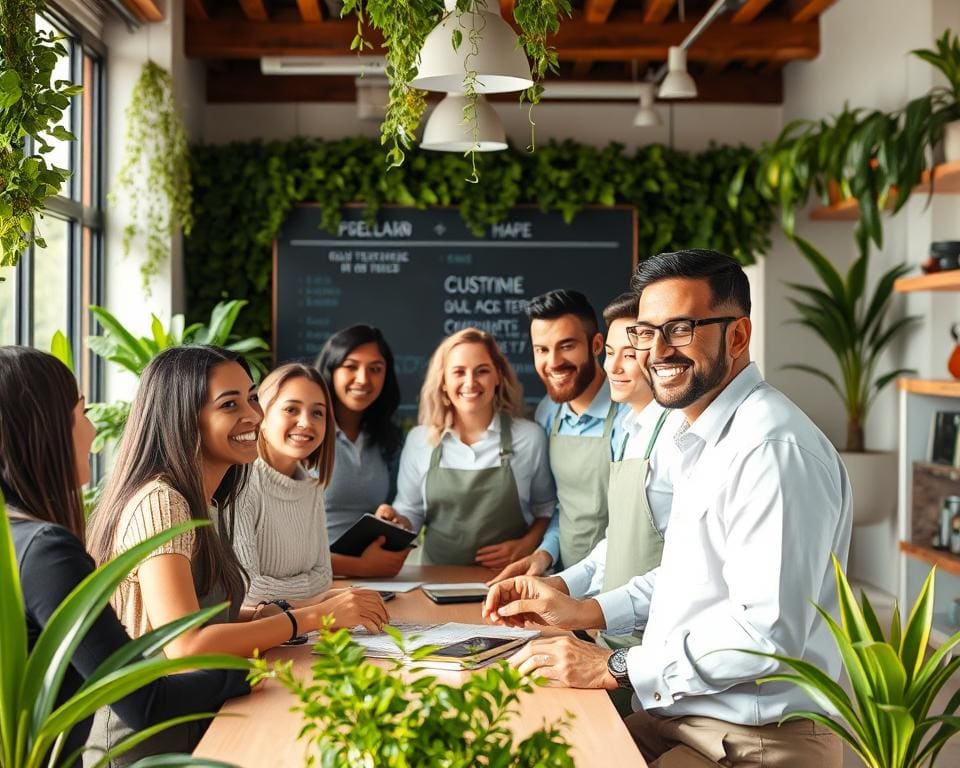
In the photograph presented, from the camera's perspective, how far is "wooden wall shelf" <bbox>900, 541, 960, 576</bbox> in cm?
470

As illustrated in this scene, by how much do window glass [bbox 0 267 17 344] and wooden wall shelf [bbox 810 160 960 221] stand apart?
3759 mm

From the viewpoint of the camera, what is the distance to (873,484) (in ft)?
19.1

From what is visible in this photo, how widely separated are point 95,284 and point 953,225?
4.14m

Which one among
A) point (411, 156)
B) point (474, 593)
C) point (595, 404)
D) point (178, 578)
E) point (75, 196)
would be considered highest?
point (411, 156)

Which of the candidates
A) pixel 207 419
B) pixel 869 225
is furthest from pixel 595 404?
pixel 869 225

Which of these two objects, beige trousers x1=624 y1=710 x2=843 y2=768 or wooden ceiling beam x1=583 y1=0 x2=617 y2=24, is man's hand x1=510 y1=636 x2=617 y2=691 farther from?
wooden ceiling beam x1=583 y1=0 x2=617 y2=24

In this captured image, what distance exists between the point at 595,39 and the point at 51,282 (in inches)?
119

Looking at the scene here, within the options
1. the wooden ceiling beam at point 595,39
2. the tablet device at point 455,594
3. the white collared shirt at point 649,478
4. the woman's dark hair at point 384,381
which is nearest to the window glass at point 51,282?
the woman's dark hair at point 384,381

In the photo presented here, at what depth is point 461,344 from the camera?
143 inches

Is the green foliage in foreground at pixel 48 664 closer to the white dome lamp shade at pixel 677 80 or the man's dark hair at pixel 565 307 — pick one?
the man's dark hair at pixel 565 307

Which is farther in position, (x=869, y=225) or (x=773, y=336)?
(x=773, y=336)

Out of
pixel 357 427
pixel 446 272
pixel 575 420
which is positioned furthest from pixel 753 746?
pixel 446 272

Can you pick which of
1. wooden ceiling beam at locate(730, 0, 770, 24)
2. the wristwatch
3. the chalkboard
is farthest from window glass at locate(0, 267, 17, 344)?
wooden ceiling beam at locate(730, 0, 770, 24)

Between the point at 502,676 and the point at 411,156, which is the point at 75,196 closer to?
the point at 411,156
